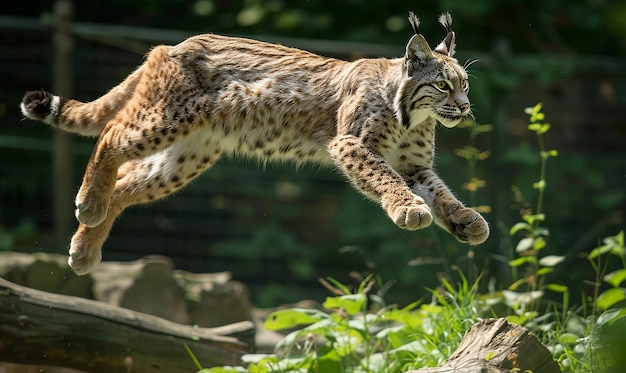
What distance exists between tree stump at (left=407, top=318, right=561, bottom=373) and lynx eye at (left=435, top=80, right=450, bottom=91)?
1016 mm

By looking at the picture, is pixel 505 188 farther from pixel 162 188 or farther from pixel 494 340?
pixel 494 340

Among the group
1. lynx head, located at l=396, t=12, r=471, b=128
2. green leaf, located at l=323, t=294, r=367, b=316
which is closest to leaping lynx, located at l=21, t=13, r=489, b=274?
lynx head, located at l=396, t=12, r=471, b=128

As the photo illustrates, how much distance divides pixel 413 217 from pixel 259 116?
1.07 m

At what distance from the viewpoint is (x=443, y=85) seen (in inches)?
148

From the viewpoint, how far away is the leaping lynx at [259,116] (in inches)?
150

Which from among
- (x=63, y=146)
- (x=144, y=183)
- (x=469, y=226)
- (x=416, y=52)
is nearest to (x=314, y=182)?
(x=63, y=146)

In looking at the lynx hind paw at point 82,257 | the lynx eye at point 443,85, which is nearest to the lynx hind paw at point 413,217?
the lynx eye at point 443,85

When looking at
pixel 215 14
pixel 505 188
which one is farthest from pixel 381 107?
pixel 215 14

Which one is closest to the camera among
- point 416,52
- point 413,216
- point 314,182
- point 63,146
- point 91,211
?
point 413,216

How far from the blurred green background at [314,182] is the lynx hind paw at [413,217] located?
3735 mm

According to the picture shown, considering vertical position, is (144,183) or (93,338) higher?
(144,183)

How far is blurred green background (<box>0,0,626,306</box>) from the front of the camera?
7375 mm

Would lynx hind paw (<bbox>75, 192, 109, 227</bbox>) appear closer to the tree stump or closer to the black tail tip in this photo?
the black tail tip

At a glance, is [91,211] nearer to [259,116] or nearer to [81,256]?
[81,256]
